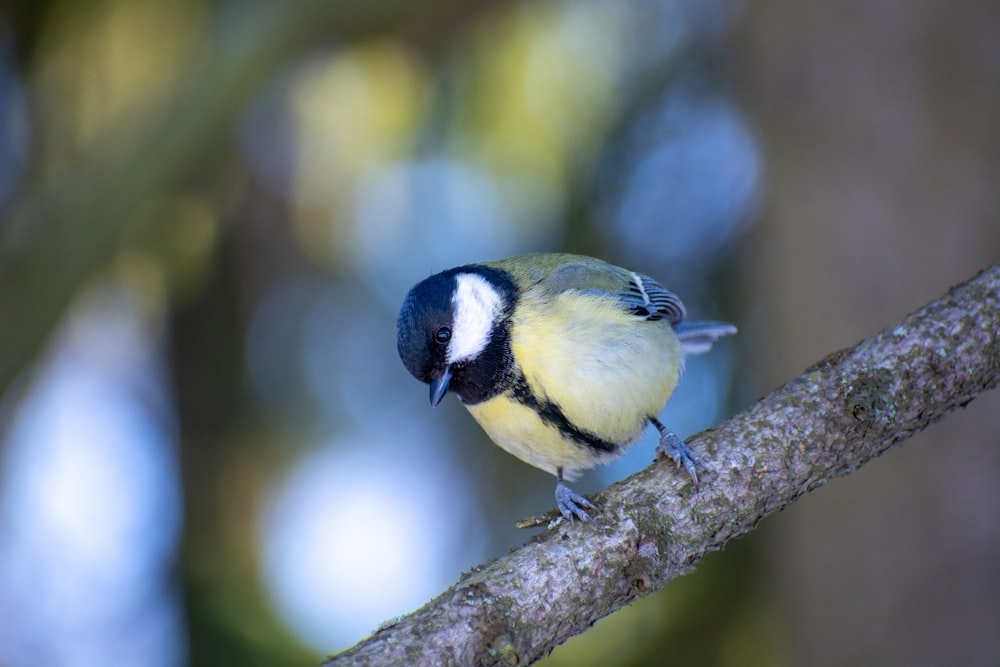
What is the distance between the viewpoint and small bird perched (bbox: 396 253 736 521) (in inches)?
90.7

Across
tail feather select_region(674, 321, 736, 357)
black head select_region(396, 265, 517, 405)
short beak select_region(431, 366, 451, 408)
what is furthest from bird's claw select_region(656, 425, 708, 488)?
tail feather select_region(674, 321, 736, 357)

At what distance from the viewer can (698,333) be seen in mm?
3107

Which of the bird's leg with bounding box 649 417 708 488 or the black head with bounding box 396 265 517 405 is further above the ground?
the black head with bounding box 396 265 517 405

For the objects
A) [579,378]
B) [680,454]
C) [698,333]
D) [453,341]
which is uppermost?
[453,341]

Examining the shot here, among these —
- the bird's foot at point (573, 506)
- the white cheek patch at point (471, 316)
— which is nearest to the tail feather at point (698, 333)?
the white cheek patch at point (471, 316)

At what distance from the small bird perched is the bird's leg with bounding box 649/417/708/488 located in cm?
7

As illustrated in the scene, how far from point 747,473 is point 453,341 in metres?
0.84

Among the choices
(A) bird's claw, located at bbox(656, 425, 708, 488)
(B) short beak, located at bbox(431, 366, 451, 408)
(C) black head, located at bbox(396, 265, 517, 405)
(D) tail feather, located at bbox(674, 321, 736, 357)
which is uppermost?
(C) black head, located at bbox(396, 265, 517, 405)

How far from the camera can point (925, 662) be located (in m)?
3.16

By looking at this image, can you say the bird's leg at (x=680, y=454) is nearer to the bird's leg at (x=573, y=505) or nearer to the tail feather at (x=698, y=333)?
the bird's leg at (x=573, y=505)

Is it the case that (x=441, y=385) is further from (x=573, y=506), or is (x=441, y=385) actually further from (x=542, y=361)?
(x=573, y=506)

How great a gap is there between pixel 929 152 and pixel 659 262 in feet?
4.40

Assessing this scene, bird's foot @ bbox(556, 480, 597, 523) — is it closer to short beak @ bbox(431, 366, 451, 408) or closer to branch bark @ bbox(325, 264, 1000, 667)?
branch bark @ bbox(325, 264, 1000, 667)

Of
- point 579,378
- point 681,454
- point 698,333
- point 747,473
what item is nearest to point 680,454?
point 681,454
